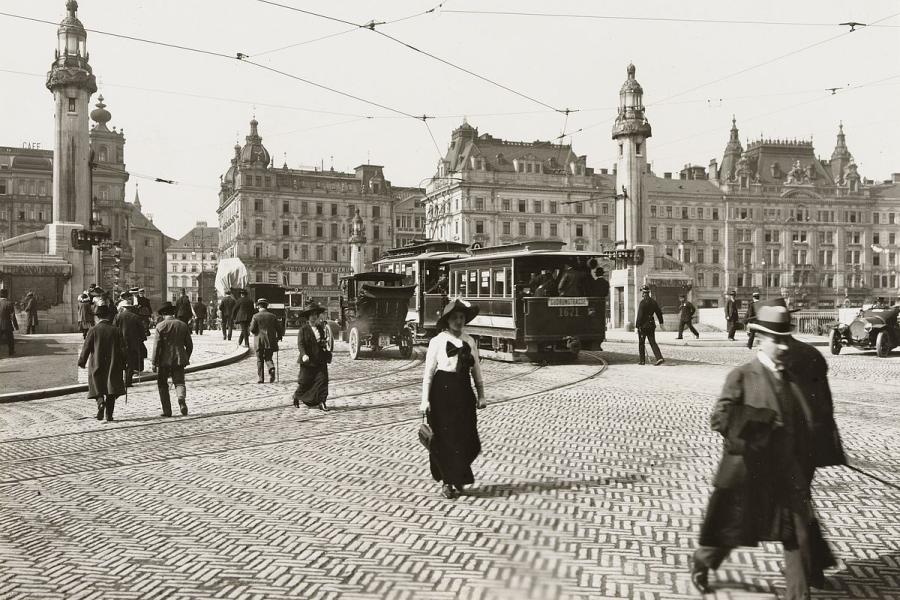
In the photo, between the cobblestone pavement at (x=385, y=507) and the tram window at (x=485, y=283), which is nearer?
the cobblestone pavement at (x=385, y=507)

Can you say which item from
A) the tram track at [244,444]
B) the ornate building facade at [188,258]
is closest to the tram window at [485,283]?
the tram track at [244,444]

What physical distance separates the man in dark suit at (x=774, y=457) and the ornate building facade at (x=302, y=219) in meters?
79.0

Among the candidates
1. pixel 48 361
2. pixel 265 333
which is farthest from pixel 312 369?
pixel 48 361

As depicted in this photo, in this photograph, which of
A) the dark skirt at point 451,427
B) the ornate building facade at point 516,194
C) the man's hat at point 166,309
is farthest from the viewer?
the ornate building facade at point 516,194

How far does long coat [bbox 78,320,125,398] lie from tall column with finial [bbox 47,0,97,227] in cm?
2390

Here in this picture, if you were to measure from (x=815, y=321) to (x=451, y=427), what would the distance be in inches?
→ 1258

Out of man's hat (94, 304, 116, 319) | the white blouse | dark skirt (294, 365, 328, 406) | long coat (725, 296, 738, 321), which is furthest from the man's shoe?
long coat (725, 296, 738, 321)

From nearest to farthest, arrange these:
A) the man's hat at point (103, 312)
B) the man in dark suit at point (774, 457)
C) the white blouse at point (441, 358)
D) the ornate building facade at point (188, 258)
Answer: the man in dark suit at point (774, 457), the white blouse at point (441, 358), the man's hat at point (103, 312), the ornate building facade at point (188, 258)

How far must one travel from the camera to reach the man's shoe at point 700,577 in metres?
4.29

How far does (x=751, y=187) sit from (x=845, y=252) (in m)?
13.9

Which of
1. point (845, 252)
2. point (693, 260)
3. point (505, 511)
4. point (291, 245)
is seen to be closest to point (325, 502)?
point (505, 511)

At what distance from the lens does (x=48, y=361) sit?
738 inches

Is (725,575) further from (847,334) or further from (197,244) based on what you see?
(197,244)

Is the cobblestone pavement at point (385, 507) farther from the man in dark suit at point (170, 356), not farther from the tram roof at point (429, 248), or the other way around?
the tram roof at point (429, 248)
